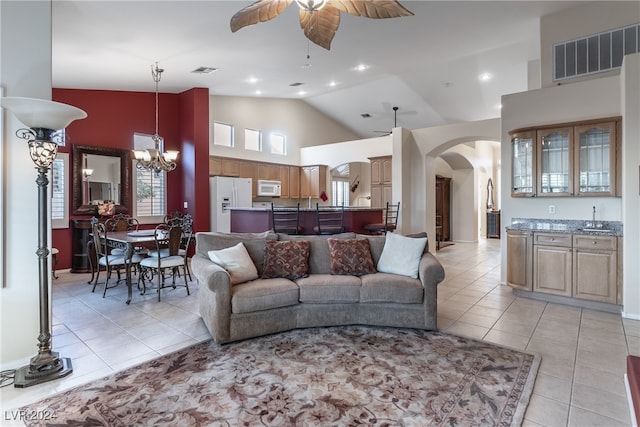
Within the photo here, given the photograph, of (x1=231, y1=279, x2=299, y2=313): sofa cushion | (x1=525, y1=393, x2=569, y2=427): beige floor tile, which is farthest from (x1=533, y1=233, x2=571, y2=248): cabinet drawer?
(x1=231, y1=279, x2=299, y2=313): sofa cushion

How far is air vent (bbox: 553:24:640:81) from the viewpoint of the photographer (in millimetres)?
4234

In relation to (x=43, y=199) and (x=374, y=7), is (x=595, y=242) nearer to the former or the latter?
(x=374, y=7)

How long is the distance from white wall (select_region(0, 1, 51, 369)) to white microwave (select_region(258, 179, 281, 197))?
19.7 feet

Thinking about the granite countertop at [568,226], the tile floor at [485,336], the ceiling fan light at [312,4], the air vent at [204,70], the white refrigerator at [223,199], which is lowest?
the tile floor at [485,336]

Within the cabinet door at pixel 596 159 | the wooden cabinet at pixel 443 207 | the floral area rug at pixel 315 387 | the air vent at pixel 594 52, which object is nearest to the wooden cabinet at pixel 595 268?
the cabinet door at pixel 596 159

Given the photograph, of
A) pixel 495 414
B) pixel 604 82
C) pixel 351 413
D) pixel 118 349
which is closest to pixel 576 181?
pixel 604 82

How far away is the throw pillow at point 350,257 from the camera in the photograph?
3.47 meters

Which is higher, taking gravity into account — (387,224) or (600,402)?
(387,224)

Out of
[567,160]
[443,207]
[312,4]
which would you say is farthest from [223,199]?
[443,207]

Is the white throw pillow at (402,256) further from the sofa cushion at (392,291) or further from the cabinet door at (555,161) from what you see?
the cabinet door at (555,161)

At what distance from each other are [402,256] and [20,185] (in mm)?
3281

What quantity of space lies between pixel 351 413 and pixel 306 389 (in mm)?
369

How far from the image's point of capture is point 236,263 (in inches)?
126

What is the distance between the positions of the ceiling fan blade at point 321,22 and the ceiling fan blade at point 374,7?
0.26 ft
